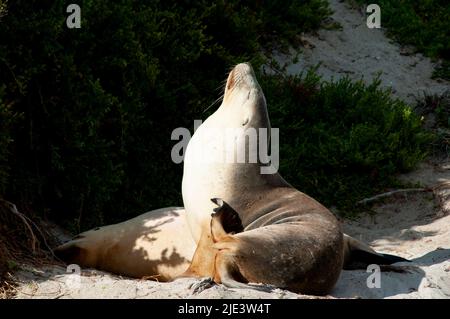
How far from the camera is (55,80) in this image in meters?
6.57

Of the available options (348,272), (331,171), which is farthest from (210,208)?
(331,171)

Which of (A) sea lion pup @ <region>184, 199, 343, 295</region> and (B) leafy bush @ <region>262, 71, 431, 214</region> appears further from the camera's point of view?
(B) leafy bush @ <region>262, 71, 431, 214</region>

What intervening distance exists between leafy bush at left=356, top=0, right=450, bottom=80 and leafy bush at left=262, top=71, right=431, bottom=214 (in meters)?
1.88

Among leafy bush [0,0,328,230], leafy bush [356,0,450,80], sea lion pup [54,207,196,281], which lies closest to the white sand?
leafy bush [356,0,450,80]

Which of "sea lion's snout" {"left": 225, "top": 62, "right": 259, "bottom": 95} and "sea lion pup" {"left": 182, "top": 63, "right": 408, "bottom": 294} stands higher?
"sea lion's snout" {"left": 225, "top": 62, "right": 259, "bottom": 95}

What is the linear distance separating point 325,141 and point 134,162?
2440 mm

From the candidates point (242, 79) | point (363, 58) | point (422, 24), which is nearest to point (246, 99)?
point (242, 79)

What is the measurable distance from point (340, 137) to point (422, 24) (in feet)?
10.3

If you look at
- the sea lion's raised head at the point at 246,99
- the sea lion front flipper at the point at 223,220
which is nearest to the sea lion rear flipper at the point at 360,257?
the sea lion's raised head at the point at 246,99

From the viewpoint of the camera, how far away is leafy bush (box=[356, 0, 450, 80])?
1144 centimetres

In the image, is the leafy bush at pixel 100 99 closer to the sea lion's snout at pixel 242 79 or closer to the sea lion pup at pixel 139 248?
the sea lion pup at pixel 139 248

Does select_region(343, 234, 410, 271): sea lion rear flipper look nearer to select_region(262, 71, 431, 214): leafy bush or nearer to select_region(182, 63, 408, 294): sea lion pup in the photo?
select_region(182, 63, 408, 294): sea lion pup

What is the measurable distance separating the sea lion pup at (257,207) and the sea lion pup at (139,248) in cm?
25
